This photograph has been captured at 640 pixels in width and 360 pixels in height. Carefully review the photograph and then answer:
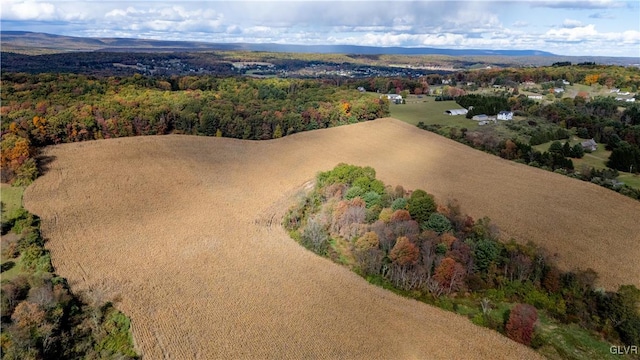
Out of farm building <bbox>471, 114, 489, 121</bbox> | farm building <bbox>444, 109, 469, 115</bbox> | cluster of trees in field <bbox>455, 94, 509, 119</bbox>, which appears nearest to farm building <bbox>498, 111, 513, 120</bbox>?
farm building <bbox>471, 114, 489, 121</bbox>

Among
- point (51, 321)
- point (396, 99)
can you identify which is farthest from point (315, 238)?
point (396, 99)

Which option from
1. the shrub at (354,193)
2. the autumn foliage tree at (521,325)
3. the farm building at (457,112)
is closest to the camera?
the autumn foliage tree at (521,325)

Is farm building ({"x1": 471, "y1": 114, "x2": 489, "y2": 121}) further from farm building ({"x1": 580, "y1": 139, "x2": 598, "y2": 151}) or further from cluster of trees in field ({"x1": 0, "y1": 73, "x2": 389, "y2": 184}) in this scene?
farm building ({"x1": 580, "y1": 139, "x2": 598, "y2": 151})

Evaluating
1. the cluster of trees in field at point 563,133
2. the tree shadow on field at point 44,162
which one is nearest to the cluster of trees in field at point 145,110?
the tree shadow on field at point 44,162

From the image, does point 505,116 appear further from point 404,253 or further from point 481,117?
point 404,253

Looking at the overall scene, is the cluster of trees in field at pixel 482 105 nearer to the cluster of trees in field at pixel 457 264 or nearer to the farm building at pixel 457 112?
the farm building at pixel 457 112
